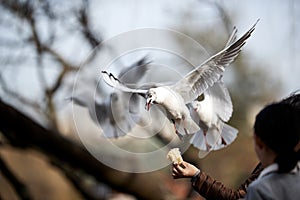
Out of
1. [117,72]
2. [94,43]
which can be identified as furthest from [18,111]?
[117,72]

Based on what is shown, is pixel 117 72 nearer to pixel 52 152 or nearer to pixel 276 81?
pixel 52 152

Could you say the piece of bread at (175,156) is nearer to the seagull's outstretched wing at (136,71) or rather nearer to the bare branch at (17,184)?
the seagull's outstretched wing at (136,71)

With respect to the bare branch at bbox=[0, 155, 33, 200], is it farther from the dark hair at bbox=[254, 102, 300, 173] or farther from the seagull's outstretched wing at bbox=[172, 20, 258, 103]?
the dark hair at bbox=[254, 102, 300, 173]

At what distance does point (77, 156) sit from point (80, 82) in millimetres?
799

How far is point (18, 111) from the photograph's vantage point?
8.13 ft

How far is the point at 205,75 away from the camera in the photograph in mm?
1158

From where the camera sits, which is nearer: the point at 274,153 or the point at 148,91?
the point at 274,153

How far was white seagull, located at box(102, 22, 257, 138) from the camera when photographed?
1123 millimetres

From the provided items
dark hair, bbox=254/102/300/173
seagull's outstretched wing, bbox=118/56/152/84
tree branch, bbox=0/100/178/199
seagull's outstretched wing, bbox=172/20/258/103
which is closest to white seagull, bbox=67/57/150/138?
seagull's outstretched wing, bbox=118/56/152/84

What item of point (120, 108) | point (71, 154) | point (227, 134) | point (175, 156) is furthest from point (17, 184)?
point (175, 156)

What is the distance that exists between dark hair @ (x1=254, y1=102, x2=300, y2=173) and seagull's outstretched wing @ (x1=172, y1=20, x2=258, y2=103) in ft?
0.77

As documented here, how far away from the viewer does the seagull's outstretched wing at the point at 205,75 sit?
1.15 metres

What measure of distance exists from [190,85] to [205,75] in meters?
0.03

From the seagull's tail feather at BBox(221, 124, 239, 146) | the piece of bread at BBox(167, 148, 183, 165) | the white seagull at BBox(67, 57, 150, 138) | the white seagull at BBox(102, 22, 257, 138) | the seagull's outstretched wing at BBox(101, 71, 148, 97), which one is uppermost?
the white seagull at BBox(67, 57, 150, 138)
